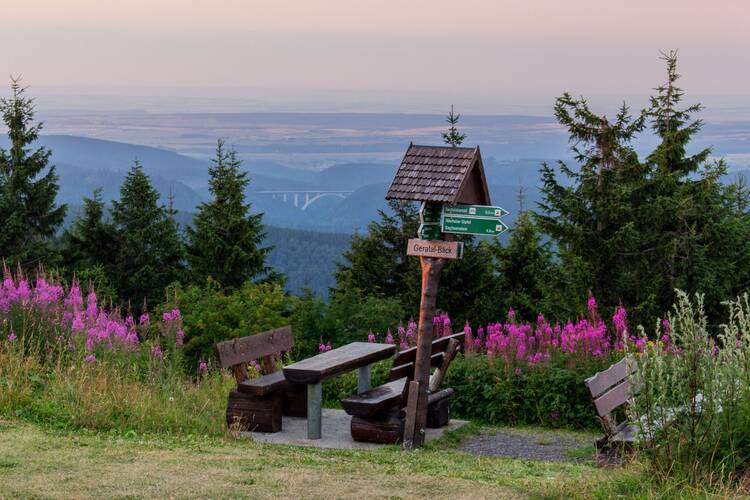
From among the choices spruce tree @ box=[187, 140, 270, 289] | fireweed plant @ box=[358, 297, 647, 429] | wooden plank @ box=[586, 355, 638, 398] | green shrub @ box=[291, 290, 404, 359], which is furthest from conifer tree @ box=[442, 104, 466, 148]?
wooden plank @ box=[586, 355, 638, 398]

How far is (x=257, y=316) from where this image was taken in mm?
15359

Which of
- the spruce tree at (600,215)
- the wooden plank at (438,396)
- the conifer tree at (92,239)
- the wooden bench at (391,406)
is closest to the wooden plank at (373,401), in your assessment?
the wooden bench at (391,406)

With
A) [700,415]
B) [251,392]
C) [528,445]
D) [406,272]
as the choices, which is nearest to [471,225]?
[528,445]

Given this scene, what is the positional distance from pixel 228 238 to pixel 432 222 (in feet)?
61.1

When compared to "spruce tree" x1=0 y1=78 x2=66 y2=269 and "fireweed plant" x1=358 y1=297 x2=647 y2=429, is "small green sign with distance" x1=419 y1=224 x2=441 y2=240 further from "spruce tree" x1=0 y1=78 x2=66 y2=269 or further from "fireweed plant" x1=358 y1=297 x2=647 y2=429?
"spruce tree" x1=0 y1=78 x2=66 y2=269

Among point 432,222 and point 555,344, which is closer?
point 432,222

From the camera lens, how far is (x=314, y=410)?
32.4 feet

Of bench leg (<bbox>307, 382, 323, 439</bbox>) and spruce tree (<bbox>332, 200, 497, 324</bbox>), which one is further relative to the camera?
spruce tree (<bbox>332, 200, 497, 324</bbox>)

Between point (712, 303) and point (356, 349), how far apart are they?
38.5 feet

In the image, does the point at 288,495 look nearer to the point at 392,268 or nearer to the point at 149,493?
the point at 149,493

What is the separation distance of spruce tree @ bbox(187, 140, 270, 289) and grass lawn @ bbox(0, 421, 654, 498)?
18.9 m

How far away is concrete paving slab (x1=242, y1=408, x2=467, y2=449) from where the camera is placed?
32.0 ft

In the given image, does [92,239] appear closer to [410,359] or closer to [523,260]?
[523,260]

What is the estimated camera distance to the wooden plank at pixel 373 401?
973 centimetres
